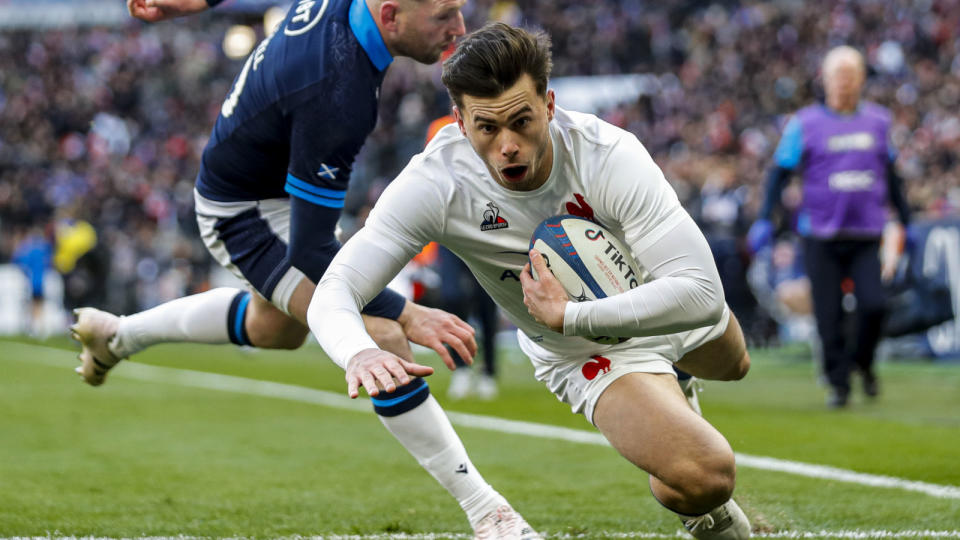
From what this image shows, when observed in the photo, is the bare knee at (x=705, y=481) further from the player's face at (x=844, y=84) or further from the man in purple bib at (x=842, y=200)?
the player's face at (x=844, y=84)

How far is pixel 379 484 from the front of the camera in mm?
5707

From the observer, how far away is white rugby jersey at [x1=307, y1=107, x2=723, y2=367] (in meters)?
3.48

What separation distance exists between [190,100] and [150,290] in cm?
1164

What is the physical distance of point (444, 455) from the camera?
421cm

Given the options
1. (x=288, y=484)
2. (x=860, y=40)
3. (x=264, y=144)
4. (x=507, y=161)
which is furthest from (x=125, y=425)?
(x=860, y=40)

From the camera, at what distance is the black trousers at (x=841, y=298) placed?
340 inches

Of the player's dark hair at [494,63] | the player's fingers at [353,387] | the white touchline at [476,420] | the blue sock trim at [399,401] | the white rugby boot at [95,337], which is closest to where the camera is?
the player's fingers at [353,387]

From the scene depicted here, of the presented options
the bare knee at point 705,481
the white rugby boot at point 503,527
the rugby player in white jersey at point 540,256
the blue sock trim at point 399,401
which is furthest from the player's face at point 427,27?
the bare knee at point 705,481

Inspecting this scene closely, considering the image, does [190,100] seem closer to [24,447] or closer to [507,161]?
[24,447]

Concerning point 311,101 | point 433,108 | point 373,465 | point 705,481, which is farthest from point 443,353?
point 433,108

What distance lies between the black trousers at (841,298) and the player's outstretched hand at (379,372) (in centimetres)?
605

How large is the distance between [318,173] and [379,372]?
1320 millimetres

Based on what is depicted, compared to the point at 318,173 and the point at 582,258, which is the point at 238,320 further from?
the point at 582,258

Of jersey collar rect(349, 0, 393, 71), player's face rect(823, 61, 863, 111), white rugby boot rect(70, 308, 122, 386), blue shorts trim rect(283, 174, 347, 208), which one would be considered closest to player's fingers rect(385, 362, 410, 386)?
blue shorts trim rect(283, 174, 347, 208)
